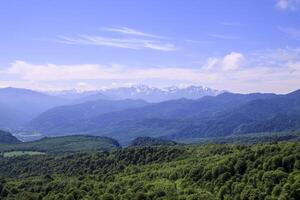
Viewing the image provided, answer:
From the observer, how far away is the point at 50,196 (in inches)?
4031

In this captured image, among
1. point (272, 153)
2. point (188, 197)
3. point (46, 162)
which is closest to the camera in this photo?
point (188, 197)

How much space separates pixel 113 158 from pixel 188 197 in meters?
71.2

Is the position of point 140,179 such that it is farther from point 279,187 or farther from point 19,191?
point 279,187

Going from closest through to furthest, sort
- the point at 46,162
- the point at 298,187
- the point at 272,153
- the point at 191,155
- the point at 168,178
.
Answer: the point at 298,187
the point at 272,153
the point at 168,178
the point at 191,155
the point at 46,162

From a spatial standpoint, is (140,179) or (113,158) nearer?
(140,179)

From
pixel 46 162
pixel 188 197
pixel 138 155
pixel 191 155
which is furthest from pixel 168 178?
pixel 46 162

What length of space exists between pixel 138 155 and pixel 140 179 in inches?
1569

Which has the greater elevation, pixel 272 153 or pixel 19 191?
pixel 272 153

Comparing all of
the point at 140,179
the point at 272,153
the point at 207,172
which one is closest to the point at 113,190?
the point at 140,179

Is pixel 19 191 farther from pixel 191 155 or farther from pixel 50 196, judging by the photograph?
pixel 191 155

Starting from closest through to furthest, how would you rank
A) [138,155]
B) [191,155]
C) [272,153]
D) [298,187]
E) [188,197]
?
[298,187]
[188,197]
[272,153]
[191,155]
[138,155]

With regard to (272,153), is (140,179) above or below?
below

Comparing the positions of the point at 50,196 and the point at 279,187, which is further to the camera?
the point at 50,196

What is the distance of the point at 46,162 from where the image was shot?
19675cm
